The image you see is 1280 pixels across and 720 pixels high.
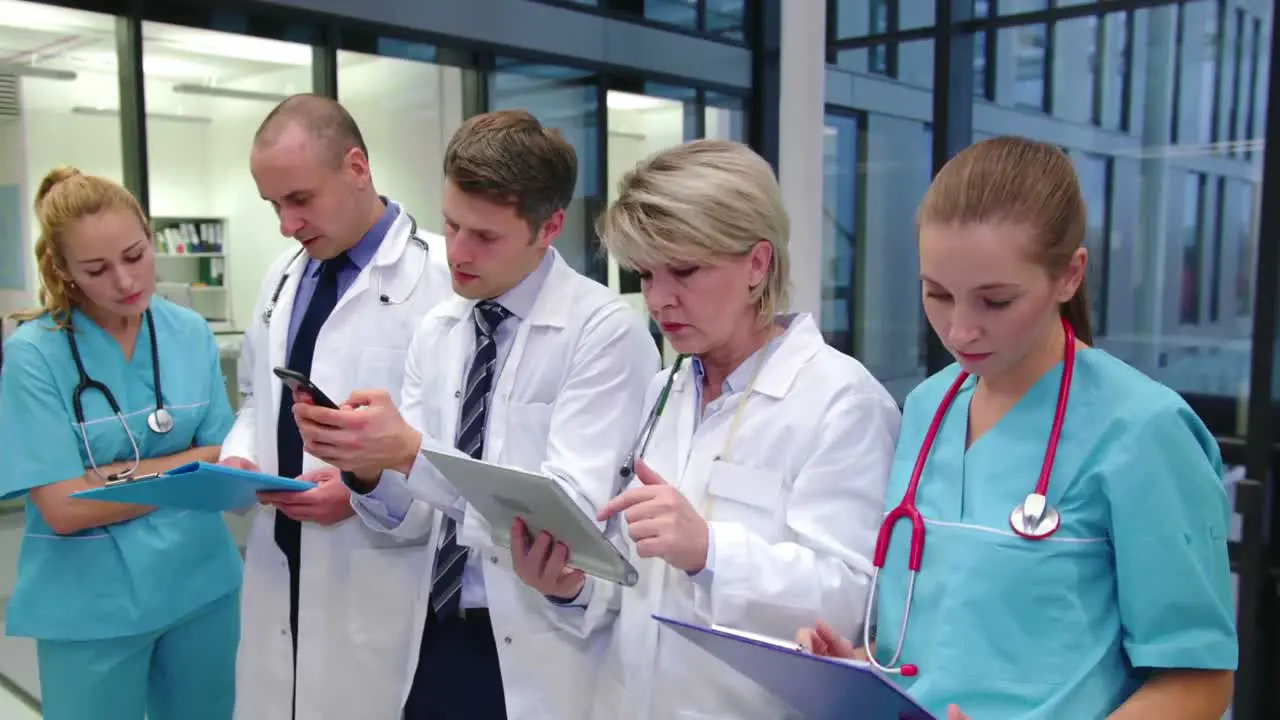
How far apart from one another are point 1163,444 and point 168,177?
8.88 meters

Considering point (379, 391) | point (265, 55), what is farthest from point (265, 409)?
point (265, 55)

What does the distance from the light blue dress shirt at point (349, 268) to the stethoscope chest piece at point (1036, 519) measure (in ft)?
4.63

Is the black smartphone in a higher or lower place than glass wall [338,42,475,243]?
lower

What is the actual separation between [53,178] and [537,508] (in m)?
1.58

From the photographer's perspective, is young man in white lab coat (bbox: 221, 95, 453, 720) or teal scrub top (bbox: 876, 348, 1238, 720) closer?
teal scrub top (bbox: 876, 348, 1238, 720)

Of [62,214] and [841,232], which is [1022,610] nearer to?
[62,214]

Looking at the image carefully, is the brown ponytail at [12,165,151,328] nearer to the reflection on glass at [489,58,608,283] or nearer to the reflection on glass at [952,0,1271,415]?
the reflection on glass at [489,58,608,283]

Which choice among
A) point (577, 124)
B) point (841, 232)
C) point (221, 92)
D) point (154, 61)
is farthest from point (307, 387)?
point (221, 92)

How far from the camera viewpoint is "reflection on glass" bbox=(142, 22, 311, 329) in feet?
26.2

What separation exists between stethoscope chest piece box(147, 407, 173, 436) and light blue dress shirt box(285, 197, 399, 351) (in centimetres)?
38

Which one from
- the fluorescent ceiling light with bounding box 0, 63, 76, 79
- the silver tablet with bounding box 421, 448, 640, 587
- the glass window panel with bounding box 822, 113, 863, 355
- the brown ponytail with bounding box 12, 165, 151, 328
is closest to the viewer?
the silver tablet with bounding box 421, 448, 640, 587

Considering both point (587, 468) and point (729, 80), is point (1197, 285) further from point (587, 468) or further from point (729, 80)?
point (587, 468)

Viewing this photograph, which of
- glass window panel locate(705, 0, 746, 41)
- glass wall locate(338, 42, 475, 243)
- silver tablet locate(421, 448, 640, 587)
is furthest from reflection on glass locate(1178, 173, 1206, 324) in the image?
silver tablet locate(421, 448, 640, 587)

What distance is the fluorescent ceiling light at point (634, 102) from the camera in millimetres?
6363
